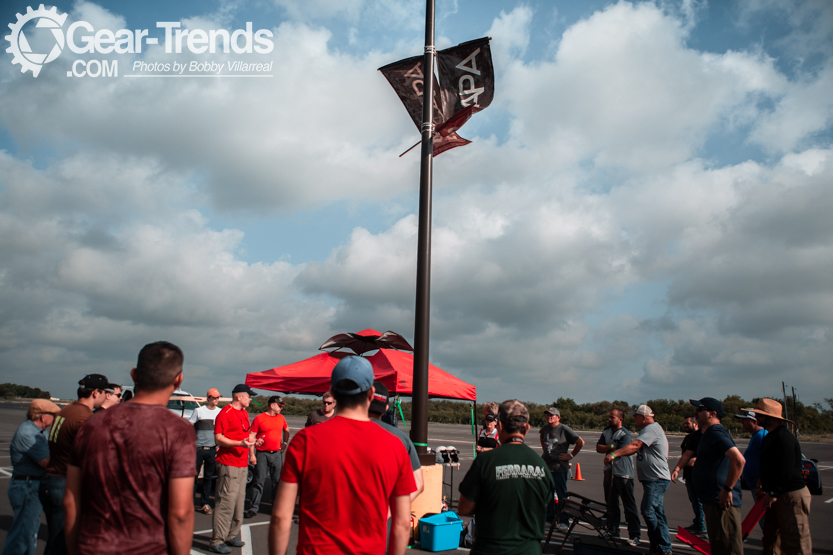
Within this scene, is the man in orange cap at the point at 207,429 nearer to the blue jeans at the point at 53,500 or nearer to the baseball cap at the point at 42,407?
the baseball cap at the point at 42,407

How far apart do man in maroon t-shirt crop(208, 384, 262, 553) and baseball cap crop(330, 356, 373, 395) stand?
4531 millimetres

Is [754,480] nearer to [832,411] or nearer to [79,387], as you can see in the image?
[79,387]

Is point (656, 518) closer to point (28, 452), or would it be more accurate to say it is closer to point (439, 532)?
point (439, 532)

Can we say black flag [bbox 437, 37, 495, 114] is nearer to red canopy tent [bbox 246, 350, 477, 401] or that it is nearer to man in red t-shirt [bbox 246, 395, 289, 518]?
red canopy tent [bbox 246, 350, 477, 401]

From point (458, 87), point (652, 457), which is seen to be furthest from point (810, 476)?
point (458, 87)

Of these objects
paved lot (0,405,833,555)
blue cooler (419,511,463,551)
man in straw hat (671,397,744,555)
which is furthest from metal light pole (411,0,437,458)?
man in straw hat (671,397,744,555)

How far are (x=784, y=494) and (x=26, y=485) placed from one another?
24.3ft

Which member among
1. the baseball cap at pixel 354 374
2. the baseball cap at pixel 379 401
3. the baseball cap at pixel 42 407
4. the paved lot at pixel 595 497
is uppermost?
the baseball cap at pixel 354 374

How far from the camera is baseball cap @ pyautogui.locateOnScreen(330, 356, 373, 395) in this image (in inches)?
98.0

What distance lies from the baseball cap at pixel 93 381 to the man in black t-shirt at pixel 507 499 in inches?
146

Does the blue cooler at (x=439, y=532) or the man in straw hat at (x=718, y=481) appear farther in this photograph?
the blue cooler at (x=439, y=532)

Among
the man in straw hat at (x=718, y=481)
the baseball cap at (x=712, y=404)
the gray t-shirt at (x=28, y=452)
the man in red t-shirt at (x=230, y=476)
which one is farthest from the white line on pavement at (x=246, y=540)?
the baseball cap at (x=712, y=404)

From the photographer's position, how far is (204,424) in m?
9.38

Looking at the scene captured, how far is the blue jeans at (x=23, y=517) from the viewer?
463 centimetres
